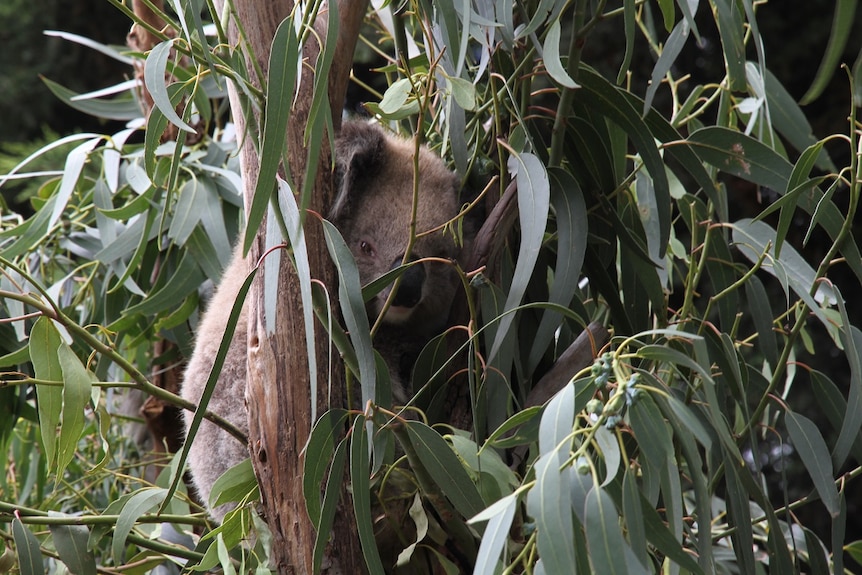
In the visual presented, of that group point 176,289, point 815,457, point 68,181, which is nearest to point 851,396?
point 815,457

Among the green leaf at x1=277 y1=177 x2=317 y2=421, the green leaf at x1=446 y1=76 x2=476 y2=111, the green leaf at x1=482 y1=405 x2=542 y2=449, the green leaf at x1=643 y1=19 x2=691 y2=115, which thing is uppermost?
the green leaf at x1=446 y1=76 x2=476 y2=111

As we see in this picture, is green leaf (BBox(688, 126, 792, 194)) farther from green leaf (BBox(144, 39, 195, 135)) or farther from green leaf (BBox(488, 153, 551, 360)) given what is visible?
green leaf (BBox(144, 39, 195, 135))

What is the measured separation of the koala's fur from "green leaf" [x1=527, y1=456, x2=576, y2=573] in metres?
0.83

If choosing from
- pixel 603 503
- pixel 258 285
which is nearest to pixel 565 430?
pixel 603 503

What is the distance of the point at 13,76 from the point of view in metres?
4.62

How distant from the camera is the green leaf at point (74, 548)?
128cm

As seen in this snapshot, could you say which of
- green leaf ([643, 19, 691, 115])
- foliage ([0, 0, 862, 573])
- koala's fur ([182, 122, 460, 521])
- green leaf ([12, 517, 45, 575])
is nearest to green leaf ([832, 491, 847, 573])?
foliage ([0, 0, 862, 573])

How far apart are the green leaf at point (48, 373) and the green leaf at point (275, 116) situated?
0.41 meters

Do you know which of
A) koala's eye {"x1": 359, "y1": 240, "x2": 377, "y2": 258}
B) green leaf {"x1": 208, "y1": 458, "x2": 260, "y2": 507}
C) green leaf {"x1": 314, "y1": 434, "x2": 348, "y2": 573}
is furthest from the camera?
koala's eye {"x1": 359, "y1": 240, "x2": 377, "y2": 258}

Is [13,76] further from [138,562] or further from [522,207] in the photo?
[522,207]

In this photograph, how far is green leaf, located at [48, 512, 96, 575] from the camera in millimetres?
1284

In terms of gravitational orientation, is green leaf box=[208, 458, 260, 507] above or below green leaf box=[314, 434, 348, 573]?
below

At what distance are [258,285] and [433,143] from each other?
0.62 metres

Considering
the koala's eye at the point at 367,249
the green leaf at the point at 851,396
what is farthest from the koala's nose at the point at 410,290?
the green leaf at the point at 851,396
